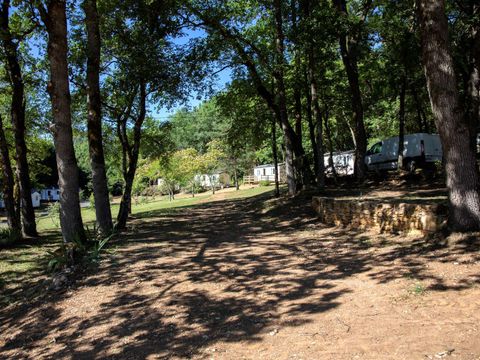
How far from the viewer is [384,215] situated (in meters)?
8.32

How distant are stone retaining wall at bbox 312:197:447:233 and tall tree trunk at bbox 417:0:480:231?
605 millimetres

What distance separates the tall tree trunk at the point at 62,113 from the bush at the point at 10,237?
4.83 m

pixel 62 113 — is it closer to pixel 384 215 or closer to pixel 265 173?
pixel 384 215

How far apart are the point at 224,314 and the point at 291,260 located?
7.96 feet

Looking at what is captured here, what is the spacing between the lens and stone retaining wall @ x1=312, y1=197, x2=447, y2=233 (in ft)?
23.1

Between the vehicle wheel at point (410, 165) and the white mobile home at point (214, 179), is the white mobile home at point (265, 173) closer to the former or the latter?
the white mobile home at point (214, 179)

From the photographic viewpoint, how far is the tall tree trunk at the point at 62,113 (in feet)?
27.8

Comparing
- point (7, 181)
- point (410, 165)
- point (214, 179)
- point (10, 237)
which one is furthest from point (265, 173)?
point (10, 237)

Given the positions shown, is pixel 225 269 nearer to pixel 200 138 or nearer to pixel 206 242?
pixel 206 242

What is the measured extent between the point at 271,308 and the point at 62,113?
246 inches

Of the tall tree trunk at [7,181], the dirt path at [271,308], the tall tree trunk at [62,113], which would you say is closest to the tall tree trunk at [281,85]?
the tall tree trunk at [62,113]

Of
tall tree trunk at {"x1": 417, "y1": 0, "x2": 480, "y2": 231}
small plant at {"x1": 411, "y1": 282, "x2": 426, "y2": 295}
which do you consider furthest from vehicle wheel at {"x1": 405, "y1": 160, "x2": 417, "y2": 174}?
small plant at {"x1": 411, "y1": 282, "x2": 426, "y2": 295}

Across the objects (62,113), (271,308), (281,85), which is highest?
(281,85)

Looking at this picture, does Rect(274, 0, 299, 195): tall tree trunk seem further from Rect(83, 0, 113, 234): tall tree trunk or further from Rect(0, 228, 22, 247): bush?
Rect(0, 228, 22, 247): bush
